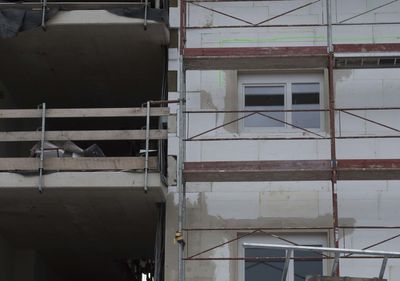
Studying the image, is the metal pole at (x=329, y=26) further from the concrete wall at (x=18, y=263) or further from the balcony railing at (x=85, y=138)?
the concrete wall at (x=18, y=263)

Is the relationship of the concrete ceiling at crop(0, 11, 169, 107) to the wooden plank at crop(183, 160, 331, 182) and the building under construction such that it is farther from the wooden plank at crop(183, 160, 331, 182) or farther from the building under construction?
the wooden plank at crop(183, 160, 331, 182)

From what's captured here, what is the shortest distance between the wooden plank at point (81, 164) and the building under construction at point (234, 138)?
0.05ft

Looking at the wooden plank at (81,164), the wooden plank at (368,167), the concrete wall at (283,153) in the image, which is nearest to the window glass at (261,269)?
the concrete wall at (283,153)

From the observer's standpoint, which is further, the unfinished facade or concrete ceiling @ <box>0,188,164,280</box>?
concrete ceiling @ <box>0,188,164,280</box>

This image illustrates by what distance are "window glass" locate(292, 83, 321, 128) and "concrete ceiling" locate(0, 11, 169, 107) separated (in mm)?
2155

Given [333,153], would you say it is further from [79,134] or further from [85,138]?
[79,134]

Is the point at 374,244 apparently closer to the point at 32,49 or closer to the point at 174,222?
the point at 174,222

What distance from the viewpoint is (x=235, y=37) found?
13.0 metres

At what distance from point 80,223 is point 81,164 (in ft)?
7.77

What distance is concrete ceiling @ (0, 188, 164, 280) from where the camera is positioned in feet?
40.3

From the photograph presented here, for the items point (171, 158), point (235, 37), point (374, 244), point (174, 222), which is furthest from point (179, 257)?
point (235, 37)

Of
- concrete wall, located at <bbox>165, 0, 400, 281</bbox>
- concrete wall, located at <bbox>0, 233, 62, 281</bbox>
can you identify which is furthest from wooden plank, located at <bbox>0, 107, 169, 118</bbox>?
concrete wall, located at <bbox>0, 233, 62, 281</bbox>

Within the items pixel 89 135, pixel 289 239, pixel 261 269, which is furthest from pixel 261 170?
pixel 89 135

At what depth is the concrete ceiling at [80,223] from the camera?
1230 centimetres
